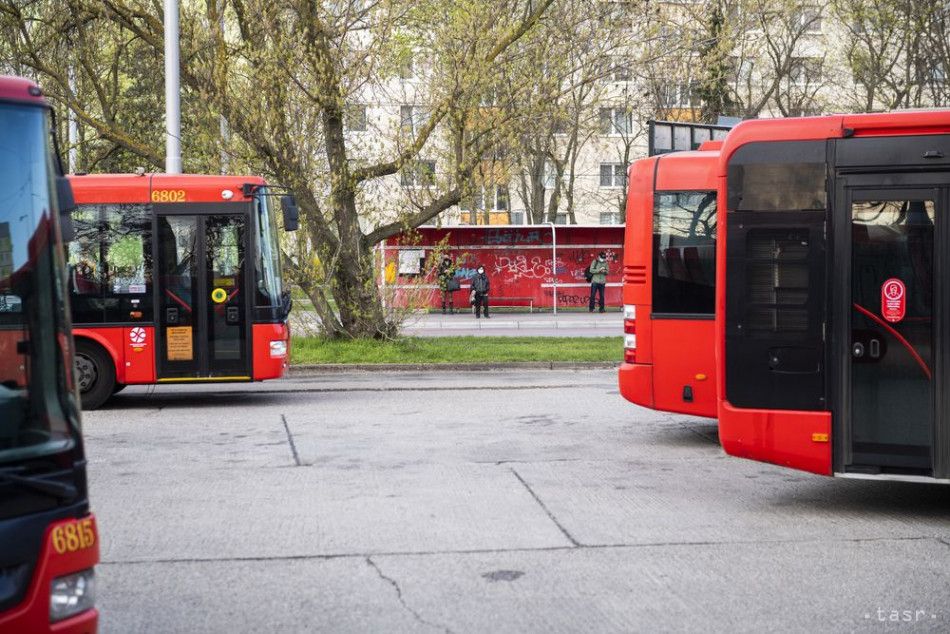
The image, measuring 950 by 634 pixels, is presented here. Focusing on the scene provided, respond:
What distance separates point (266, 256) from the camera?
15.5 metres

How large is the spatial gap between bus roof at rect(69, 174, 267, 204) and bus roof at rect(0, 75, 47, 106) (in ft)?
35.7

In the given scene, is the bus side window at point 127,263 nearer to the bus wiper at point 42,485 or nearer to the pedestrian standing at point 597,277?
the bus wiper at point 42,485

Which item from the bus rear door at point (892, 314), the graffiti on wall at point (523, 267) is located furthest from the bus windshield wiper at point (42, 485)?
the graffiti on wall at point (523, 267)

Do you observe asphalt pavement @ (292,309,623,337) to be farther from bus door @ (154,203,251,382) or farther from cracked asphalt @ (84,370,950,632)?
cracked asphalt @ (84,370,950,632)

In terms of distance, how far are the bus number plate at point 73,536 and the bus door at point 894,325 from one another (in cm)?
533

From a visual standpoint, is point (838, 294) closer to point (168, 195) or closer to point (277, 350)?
point (277, 350)

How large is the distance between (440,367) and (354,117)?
485 centimetres

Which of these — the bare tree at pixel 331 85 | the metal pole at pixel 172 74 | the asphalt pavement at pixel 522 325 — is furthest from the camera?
the asphalt pavement at pixel 522 325

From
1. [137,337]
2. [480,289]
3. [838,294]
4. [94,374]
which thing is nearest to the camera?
[838,294]

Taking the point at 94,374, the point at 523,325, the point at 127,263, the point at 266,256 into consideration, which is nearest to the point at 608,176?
the point at 523,325

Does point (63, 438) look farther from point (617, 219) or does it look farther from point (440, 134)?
point (617, 219)

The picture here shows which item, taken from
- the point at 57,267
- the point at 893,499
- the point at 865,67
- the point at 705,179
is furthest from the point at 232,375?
the point at 865,67

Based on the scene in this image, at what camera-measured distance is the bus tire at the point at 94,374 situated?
48.6 ft

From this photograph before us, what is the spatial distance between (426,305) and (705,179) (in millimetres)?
11670
